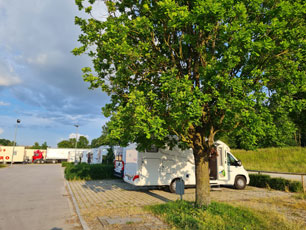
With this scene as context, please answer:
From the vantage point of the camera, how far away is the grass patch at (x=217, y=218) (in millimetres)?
5285

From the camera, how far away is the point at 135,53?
6012mm

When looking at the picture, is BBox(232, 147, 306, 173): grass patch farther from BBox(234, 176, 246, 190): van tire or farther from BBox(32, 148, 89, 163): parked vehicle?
BBox(32, 148, 89, 163): parked vehicle

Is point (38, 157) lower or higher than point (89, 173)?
higher

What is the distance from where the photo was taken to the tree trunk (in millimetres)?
6852

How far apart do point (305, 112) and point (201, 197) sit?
218 inches

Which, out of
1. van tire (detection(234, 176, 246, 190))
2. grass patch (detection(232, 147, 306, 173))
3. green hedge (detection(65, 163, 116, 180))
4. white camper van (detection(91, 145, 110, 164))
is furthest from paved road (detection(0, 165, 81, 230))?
grass patch (detection(232, 147, 306, 173))

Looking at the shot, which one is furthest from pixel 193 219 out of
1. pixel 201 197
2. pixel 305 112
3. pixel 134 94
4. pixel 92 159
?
pixel 92 159

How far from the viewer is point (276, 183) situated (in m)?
12.3

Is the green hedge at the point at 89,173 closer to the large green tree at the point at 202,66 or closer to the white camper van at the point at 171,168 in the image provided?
the white camper van at the point at 171,168

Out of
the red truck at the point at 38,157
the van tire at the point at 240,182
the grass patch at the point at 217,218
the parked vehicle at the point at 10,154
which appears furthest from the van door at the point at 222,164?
the red truck at the point at 38,157

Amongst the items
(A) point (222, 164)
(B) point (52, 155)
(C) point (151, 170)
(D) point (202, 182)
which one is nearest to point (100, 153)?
(C) point (151, 170)

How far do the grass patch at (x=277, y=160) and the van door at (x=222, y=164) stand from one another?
1476cm

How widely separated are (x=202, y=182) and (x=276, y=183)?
7.90 meters

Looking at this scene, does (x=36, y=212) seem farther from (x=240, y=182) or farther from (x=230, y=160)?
(x=240, y=182)
